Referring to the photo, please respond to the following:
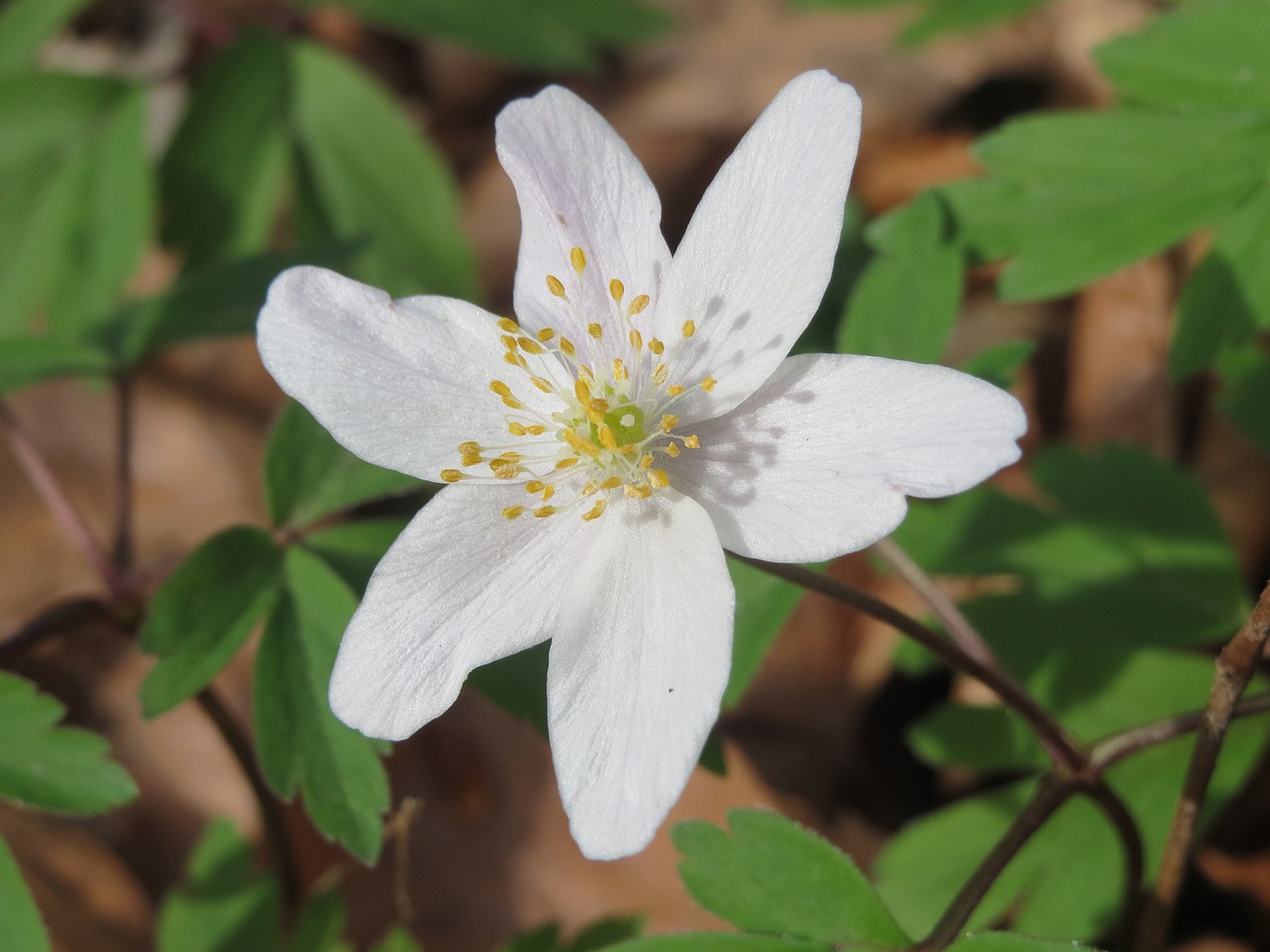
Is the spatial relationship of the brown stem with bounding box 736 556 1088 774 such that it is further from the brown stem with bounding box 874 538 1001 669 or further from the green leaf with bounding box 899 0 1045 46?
the green leaf with bounding box 899 0 1045 46

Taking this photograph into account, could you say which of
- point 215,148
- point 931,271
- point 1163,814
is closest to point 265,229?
point 215,148

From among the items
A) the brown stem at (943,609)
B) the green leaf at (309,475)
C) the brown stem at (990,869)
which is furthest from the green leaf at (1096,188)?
the green leaf at (309,475)

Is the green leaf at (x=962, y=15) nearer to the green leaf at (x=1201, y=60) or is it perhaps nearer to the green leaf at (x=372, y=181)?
the green leaf at (x=1201, y=60)

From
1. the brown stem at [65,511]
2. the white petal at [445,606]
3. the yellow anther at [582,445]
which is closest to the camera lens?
the white petal at [445,606]

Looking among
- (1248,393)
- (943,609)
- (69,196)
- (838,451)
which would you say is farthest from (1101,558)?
(69,196)

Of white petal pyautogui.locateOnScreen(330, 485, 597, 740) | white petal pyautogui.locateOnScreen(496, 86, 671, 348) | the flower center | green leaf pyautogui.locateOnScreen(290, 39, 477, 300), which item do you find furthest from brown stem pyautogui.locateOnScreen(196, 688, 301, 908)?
green leaf pyautogui.locateOnScreen(290, 39, 477, 300)

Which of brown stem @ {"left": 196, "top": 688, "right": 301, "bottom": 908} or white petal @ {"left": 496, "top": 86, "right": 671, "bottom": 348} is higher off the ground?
white petal @ {"left": 496, "top": 86, "right": 671, "bottom": 348}

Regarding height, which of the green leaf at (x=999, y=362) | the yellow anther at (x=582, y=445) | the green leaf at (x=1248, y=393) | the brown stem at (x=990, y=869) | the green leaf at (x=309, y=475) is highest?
the yellow anther at (x=582, y=445)

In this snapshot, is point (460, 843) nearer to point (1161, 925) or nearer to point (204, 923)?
point (204, 923)
